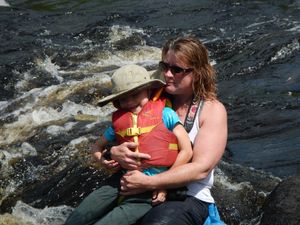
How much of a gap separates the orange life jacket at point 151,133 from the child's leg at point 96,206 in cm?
30

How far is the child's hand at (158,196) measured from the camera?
13.0ft

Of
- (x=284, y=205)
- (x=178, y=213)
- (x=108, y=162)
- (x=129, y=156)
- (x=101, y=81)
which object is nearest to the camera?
(x=178, y=213)

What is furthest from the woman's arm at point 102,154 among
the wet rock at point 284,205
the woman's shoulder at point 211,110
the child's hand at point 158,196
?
the wet rock at point 284,205

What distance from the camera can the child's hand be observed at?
3.97 meters

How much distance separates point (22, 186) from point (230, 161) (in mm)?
2354

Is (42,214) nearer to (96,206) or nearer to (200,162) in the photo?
(96,206)

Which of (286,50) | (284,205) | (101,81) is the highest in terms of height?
(284,205)

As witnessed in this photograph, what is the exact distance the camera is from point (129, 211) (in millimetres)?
3967

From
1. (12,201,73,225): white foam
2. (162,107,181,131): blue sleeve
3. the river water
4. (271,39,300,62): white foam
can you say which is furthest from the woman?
(271,39,300,62): white foam

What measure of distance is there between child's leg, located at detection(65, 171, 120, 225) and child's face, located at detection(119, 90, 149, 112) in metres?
0.50

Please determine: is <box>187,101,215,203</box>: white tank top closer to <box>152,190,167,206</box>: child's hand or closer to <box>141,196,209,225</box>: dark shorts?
<box>141,196,209,225</box>: dark shorts

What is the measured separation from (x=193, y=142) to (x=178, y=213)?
1.52ft

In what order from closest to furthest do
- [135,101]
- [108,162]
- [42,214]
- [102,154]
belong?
[135,101] → [108,162] → [102,154] → [42,214]

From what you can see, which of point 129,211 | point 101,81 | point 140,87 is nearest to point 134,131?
point 140,87
